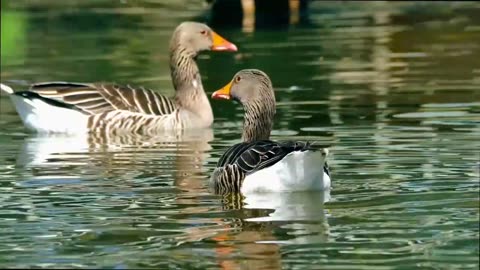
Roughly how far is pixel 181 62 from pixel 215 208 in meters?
7.65

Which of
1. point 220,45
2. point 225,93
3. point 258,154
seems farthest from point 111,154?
point 258,154

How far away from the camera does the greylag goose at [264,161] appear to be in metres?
12.2

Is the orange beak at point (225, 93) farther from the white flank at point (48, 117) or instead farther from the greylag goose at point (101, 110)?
the white flank at point (48, 117)

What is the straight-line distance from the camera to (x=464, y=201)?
1191 cm

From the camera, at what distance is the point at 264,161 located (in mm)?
12508

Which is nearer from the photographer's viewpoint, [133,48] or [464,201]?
[464,201]

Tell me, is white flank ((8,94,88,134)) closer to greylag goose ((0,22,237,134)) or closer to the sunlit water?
greylag goose ((0,22,237,134))

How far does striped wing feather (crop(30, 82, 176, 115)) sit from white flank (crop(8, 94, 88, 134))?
0.45 ft

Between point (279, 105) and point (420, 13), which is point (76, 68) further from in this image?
point (420, 13)

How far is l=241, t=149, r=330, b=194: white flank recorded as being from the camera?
39.8 feet

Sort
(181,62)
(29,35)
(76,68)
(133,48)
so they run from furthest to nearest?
(29,35), (133,48), (76,68), (181,62)

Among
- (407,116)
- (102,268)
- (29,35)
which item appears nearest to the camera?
(102,268)

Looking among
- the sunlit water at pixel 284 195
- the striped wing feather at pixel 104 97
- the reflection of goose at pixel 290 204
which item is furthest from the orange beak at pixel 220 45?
the reflection of goose at pixel 290 204

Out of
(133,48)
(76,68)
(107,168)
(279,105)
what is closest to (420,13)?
(133,48)
